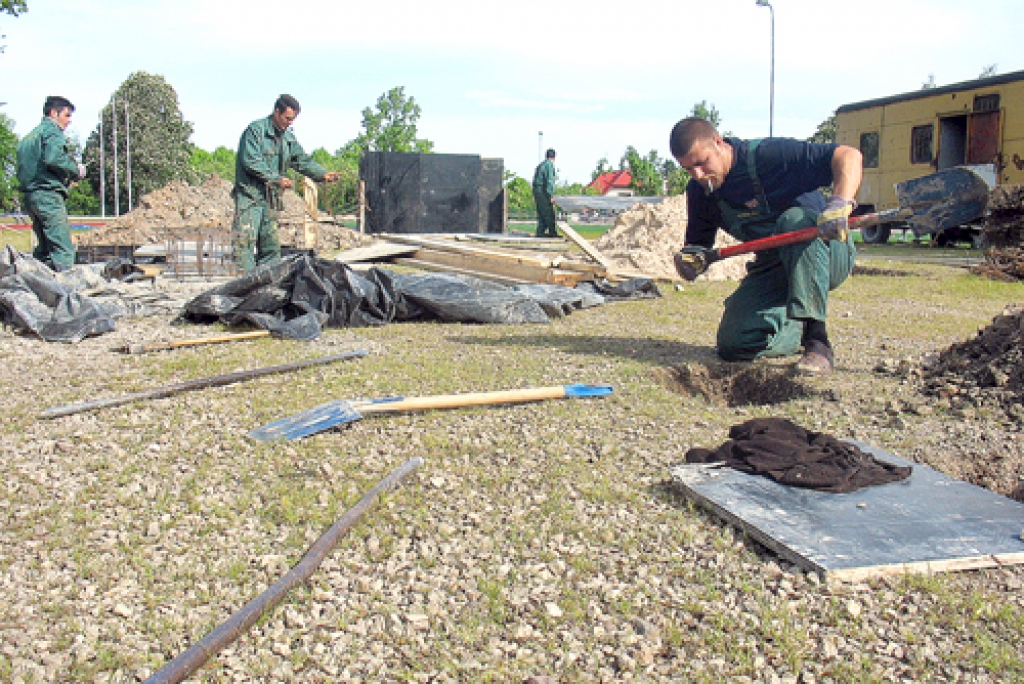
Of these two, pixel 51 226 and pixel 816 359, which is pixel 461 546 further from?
pixel 51 226

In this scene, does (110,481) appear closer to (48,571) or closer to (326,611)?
(48,571)

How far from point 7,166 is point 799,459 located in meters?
64.8

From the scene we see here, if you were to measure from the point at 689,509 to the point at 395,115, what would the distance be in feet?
127

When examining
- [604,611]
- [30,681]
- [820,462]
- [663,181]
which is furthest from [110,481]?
[663,181]

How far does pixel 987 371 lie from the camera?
435cm

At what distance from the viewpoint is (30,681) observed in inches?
79.7

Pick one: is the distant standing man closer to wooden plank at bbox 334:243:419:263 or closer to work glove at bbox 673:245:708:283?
work glove at bbox 673:245:708:283

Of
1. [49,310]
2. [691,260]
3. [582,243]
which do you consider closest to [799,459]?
[691,260]

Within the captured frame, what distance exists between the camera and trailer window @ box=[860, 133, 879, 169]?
1969 cm

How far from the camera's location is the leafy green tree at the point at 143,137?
52344mm

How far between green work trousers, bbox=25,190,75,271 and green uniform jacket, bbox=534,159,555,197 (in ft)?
37.2

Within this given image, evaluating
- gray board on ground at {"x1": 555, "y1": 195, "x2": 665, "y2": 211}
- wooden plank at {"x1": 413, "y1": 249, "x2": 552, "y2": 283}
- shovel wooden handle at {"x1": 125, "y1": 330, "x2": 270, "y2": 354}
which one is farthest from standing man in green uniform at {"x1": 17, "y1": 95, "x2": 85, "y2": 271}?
A: gray board on ground at {"x1": 555, "y1": 195, "x2": 665, "y2": 211}

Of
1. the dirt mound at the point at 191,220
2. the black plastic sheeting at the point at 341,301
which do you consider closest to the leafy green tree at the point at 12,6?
the dirt mound at the point at 191,220

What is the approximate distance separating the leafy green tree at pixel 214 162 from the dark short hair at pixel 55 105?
4939cm
